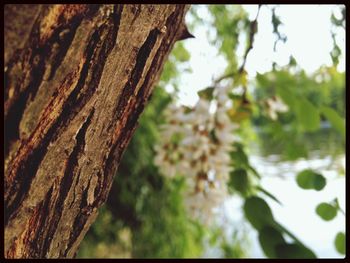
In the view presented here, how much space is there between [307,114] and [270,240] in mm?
288

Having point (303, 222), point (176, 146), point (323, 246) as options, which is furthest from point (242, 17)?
point (303, 222)

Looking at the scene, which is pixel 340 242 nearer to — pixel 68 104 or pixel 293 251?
pixel 293 251

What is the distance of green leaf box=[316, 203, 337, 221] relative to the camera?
70cm

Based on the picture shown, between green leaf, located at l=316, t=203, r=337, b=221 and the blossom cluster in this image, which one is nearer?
green leaf, located at l=316, t=203, r=337, b=221

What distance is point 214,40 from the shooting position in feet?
4.09

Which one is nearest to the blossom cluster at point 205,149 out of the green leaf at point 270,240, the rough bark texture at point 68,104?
the green leaf at point 270,240

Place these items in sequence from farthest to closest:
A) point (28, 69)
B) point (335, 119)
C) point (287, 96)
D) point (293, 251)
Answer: point (287, 96) < point (335, 119) < point (293, 251) < point (28, 69)

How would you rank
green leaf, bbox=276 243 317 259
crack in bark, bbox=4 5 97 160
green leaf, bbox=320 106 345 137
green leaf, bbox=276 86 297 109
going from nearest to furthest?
crack in bark, bbox=4 5 97 160, green leaf, bbox=276 243 317 259, green leaf, bbox=320 106 345 137, green leaf, bbox=276 86 297 109

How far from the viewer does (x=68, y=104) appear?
11.2 inches

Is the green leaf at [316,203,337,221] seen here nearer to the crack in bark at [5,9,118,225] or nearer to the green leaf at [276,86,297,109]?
the green leaf at [276,86,297,109]

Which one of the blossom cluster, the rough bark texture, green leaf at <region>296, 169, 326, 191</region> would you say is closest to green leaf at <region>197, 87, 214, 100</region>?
the blossom cluster

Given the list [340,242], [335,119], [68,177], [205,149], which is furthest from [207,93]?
[68,177]

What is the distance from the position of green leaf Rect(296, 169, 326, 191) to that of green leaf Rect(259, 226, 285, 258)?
8cm

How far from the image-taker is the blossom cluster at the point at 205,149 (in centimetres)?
90
